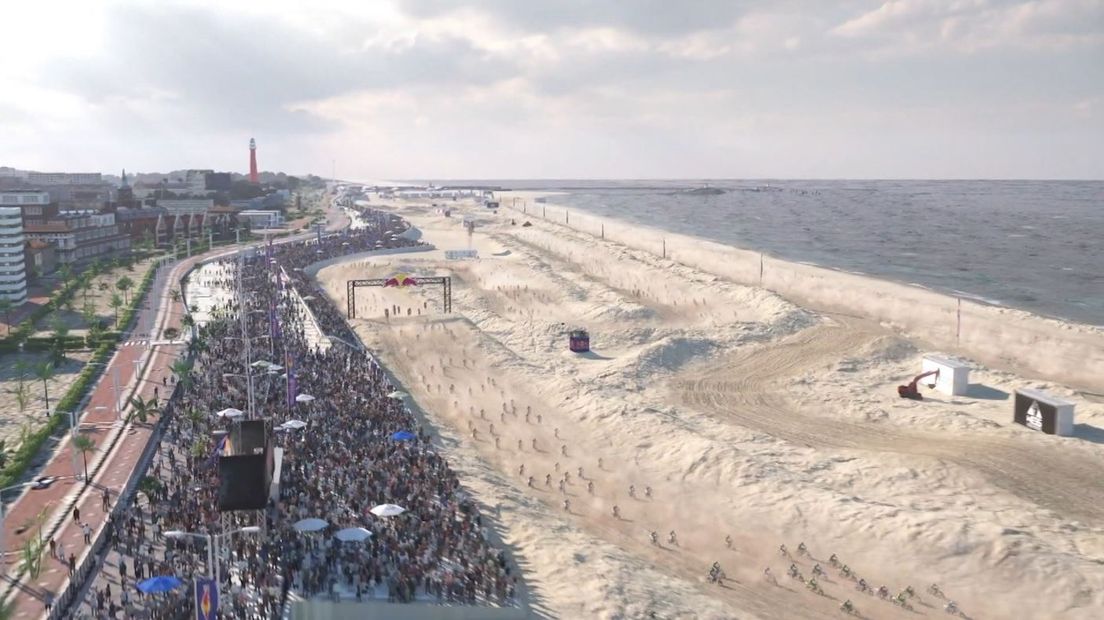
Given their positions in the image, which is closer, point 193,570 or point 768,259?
point 193,570

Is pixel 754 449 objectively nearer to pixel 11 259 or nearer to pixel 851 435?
pixel 851 435

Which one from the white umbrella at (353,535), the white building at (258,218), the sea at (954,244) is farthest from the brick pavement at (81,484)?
the white building at (258,218)

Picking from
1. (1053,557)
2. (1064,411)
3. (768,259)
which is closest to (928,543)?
(1053,557)

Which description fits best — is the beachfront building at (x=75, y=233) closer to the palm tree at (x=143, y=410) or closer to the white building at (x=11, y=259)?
the white building at (x=11, y=259)

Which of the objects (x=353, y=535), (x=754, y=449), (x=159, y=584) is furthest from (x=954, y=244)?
(x=159, y=584)

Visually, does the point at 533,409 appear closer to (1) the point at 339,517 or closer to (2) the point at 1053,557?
(1) the point at 339,517
